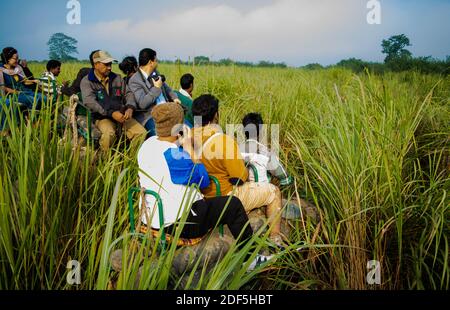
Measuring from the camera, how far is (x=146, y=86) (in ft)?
11.6

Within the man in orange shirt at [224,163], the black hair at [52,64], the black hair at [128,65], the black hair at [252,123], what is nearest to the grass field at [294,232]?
the man in orange shirt at [224,163]

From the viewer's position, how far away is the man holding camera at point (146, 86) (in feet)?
11.4

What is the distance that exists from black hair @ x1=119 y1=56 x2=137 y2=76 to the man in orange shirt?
2035 mm

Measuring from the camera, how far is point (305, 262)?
6.25ft

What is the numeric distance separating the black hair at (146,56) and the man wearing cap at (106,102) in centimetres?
33

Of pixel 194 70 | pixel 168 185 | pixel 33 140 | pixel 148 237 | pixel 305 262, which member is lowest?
pixel 305 262

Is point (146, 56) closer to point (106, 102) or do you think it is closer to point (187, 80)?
point (187, 80)

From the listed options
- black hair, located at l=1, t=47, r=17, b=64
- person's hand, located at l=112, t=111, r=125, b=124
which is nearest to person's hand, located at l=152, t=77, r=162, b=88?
person's hand, located at l=112, t=111, r=125, b=124

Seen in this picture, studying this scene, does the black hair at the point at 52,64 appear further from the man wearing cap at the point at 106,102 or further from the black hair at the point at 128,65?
the man wearing cap at the point at 106,102

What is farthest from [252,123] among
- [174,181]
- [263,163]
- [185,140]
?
[174,181]
